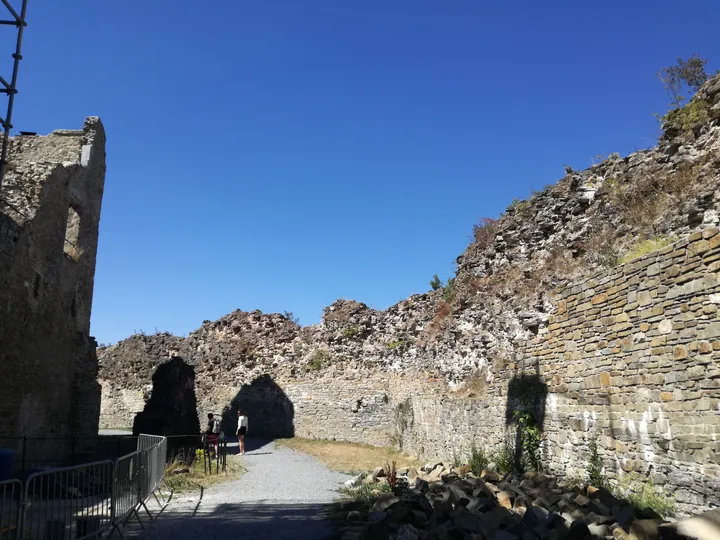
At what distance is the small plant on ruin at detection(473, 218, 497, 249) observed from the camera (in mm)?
15837

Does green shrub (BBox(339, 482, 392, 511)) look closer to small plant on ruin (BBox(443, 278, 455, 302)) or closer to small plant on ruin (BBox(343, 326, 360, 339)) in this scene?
small plant on ruin (BBox(443, 278, 455, 302))

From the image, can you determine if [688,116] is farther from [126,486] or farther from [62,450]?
[62,450]

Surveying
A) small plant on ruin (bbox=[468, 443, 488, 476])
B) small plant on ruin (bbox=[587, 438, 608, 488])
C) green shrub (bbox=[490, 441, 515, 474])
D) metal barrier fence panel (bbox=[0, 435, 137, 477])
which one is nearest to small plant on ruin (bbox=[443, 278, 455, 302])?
small plant on ruin (bbox=[468, 443, 488, 476])

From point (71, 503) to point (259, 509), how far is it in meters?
3.86

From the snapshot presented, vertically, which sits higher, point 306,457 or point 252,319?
point 252,319

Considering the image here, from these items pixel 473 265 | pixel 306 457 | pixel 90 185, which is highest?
pixel 90 185

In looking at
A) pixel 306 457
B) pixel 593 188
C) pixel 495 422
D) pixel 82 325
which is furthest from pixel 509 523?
pixel 82 325

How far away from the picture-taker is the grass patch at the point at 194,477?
11369 millimetres

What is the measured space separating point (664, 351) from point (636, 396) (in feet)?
2.60

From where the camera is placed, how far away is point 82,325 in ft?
56.2

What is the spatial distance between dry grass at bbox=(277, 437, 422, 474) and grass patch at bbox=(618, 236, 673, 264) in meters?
8.00

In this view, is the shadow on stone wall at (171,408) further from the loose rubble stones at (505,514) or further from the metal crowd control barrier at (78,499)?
the loose rubble stones at (505,514)

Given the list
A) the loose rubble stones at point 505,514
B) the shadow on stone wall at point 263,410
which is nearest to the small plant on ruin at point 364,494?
the loose rubble stones at point 505,514

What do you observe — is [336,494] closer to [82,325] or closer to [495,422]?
[495,422]
